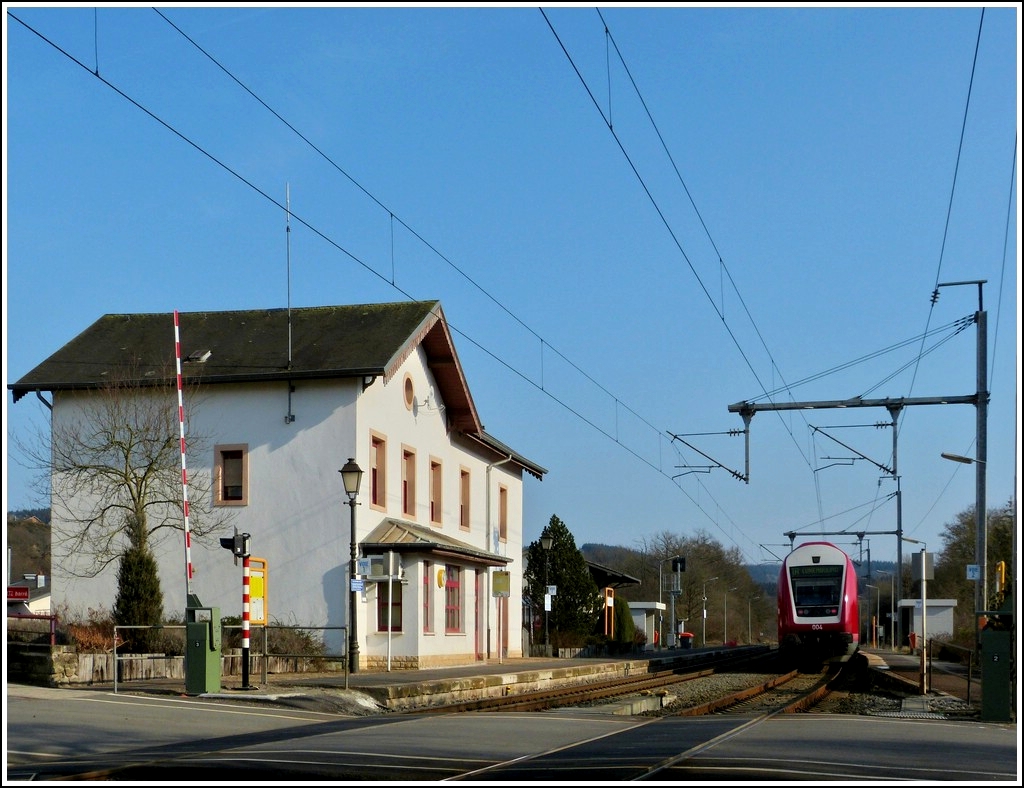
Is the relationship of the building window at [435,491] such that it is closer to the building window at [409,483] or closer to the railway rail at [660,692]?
the building window at [409,483]

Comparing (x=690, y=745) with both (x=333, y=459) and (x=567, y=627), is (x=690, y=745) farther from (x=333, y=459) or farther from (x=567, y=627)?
(x=567, y=627)

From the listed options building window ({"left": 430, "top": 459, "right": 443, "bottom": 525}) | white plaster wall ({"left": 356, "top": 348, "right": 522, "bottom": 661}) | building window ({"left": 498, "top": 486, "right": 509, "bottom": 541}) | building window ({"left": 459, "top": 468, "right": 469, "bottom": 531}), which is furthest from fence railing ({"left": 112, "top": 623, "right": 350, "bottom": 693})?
building window ({"left": 498, "top": 486, "right": 509, "bottom": 541})

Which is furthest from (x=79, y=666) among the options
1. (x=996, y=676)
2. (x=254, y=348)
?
(x=996, y=676)

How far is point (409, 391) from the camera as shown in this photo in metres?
35.9

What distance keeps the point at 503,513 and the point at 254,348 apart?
14.1m

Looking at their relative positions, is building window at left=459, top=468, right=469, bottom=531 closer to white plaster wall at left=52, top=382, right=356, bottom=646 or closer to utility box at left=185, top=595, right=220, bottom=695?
white plaster wall at left=52, top=382, right=356, bottom=646

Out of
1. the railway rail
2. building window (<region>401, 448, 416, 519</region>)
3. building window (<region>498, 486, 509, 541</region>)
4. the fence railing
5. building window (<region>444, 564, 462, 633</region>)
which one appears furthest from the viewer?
building window (<region>498, 486, 509, 541</region>)

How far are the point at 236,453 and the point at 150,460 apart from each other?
3.05 meters

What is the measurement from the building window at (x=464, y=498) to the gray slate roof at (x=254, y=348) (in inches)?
160

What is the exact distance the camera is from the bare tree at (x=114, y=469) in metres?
31.0

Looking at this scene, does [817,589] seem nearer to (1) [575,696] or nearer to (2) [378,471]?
(2) [378,471]

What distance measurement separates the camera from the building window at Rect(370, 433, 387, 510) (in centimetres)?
3319

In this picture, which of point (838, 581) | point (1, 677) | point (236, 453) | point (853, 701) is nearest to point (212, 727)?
point (1, 677)

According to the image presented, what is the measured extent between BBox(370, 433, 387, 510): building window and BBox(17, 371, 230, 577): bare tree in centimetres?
375
